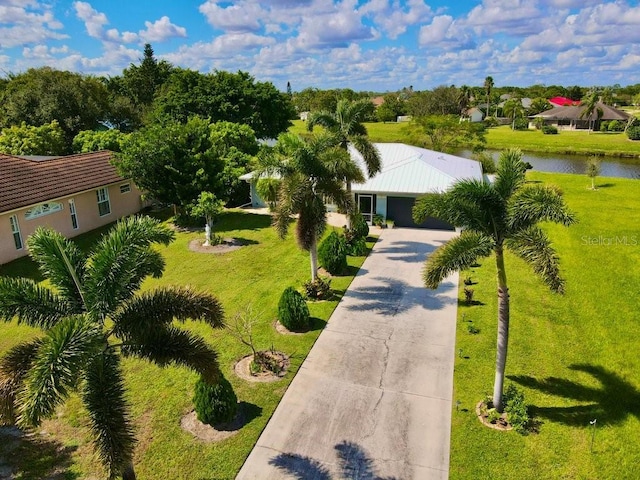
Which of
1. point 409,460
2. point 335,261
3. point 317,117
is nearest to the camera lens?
point 409,460

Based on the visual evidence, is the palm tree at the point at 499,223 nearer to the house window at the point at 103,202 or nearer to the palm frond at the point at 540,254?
the palm frond at the point at 540,254

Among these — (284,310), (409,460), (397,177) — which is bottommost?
(409,460)

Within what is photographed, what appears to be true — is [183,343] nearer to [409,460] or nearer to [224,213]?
[409,460]

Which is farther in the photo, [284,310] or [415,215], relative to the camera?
[284,310]

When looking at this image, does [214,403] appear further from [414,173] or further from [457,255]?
[414,173]

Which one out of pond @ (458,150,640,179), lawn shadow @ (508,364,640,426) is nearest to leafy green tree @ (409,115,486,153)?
pond @ (458,150,640,179)

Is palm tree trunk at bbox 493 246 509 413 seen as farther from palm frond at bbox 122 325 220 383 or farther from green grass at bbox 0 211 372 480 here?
palm frond at bbox 122 325 220 383

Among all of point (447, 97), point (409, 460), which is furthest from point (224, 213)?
point (447, 97)
